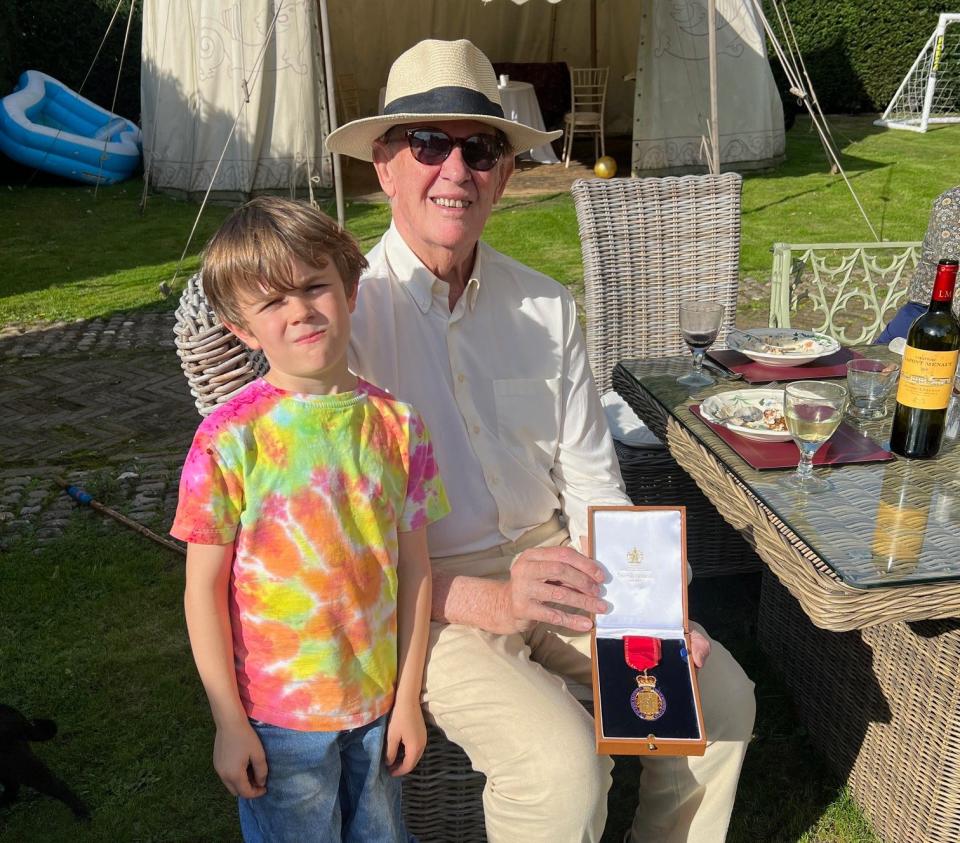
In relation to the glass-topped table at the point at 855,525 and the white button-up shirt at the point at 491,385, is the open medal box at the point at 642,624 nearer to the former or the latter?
the glass-topped table at the point at 855,525

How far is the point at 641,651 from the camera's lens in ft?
5.65

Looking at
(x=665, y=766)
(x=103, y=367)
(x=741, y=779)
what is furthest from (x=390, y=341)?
(x=103, y=367)

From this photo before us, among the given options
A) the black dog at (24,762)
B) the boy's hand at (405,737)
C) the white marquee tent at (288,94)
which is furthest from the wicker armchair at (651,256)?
the white marquee tent at (288,94)

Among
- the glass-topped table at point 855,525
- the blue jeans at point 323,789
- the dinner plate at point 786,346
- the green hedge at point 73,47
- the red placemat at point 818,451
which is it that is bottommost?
the blue jeans at point 323,789

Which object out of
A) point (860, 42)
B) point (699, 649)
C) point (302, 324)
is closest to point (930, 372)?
point (699, 649)

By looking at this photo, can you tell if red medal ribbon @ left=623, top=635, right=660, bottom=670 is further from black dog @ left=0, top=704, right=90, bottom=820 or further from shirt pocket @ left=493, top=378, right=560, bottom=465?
black dog @ left=0, top=704, right=90, bottom=820

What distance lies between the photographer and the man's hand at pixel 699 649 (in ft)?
5.80

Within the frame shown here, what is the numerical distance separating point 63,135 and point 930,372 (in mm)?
12022

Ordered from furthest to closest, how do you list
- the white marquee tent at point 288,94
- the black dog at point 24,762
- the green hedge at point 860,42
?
1. the green hedge at point 860,42
2. the white marquee tent at point 288,94
3. the black dog at point 24,762

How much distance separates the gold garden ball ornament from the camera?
36.2 ft

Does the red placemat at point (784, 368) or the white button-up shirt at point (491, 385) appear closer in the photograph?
the white button-up shirt at point (491, 385)

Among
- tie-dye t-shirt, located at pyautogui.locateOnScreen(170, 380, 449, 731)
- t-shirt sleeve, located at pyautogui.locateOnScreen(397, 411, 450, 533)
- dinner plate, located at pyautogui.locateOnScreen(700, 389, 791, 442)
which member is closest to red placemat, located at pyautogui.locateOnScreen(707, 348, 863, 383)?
dinner plate, located at pyautogui.locateOnScreen(700, 389, 791, 442)

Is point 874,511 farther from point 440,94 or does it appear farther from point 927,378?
point 440,94

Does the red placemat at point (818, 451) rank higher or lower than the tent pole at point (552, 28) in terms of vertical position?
lower
